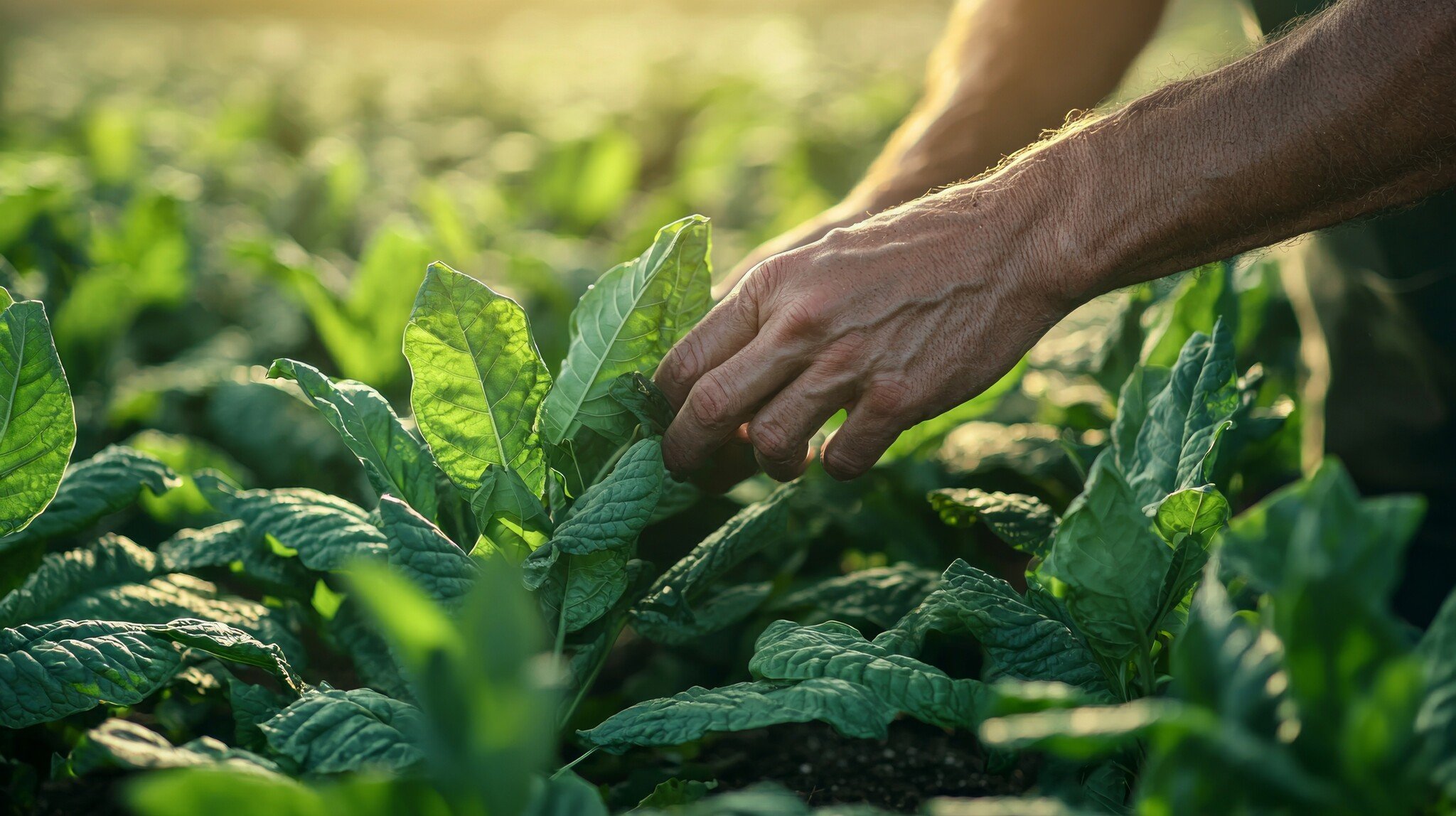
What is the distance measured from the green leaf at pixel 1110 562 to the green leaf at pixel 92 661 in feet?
2.80

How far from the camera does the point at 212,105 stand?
5.80 m

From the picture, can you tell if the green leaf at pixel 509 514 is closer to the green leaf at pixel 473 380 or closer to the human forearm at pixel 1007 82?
the green leaf at pixel 473 380

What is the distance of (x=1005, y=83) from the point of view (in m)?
2.23

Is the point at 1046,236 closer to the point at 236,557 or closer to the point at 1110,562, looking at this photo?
the point at 1110,562

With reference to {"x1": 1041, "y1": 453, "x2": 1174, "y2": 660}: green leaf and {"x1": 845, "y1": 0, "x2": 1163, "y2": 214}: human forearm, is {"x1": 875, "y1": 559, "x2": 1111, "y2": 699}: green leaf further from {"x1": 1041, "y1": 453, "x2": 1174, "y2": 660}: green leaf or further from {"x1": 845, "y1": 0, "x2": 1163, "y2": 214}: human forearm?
{"x1": 845, "y1": 0, "x2": 1163, "y2": 214}: human forearm

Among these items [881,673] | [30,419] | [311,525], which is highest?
[30,419]

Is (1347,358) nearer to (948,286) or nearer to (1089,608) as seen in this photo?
(948,286)

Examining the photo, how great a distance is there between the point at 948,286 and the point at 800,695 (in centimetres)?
57

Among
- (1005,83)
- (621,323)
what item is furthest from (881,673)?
(1005,83)

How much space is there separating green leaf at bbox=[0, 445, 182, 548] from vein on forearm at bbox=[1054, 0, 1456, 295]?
4.20 feet

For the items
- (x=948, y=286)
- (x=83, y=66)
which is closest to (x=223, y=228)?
(x=948, y=286)

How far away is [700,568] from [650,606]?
10 cm

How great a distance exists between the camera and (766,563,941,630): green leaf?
1.41 meters

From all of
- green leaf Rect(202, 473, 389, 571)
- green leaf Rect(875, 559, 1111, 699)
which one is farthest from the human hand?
green leaf Rect(202, 473, 389, 571)
